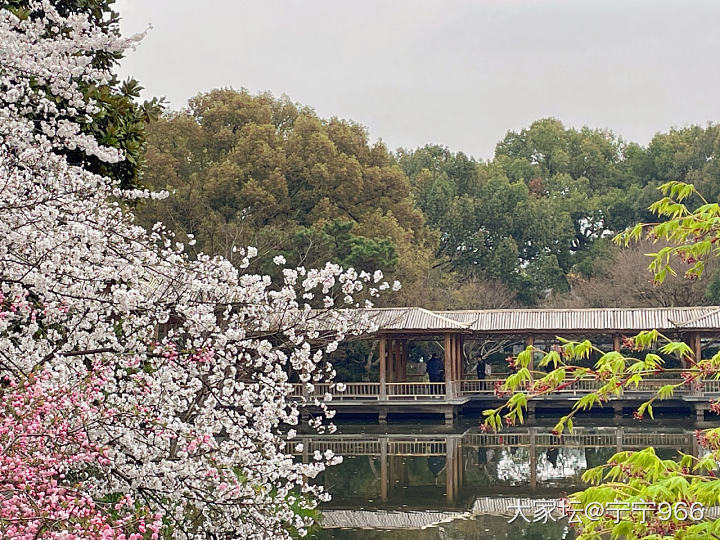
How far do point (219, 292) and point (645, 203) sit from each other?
35485 millimetres

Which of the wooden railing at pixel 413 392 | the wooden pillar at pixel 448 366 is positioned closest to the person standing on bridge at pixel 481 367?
the wooden railing at pixel 413 392

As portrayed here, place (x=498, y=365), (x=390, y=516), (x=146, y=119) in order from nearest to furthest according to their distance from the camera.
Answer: (x=146, y=119) < (x=390, y=516) < (x=498, y=365)

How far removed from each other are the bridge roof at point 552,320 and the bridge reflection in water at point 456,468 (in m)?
3.15

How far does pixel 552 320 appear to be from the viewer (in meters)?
25.4

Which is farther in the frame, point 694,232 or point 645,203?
point 645,203

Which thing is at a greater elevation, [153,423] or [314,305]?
[314,305]

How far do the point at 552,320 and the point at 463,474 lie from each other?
10866mm

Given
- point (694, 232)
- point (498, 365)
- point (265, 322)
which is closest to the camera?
point (694, 232)

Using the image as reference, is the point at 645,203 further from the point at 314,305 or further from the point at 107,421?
the point at 107,421

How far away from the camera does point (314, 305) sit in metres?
24.4

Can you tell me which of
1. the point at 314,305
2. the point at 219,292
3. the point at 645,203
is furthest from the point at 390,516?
the point at 645,203

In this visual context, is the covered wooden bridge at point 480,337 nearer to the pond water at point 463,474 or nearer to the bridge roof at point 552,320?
the bridge roof at point 552,320

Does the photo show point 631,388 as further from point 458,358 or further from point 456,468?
point 456,468

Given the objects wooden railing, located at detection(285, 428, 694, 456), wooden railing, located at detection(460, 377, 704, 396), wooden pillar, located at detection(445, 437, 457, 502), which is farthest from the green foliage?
wooden pillar, located at detection(445, 437, 457, 502)
